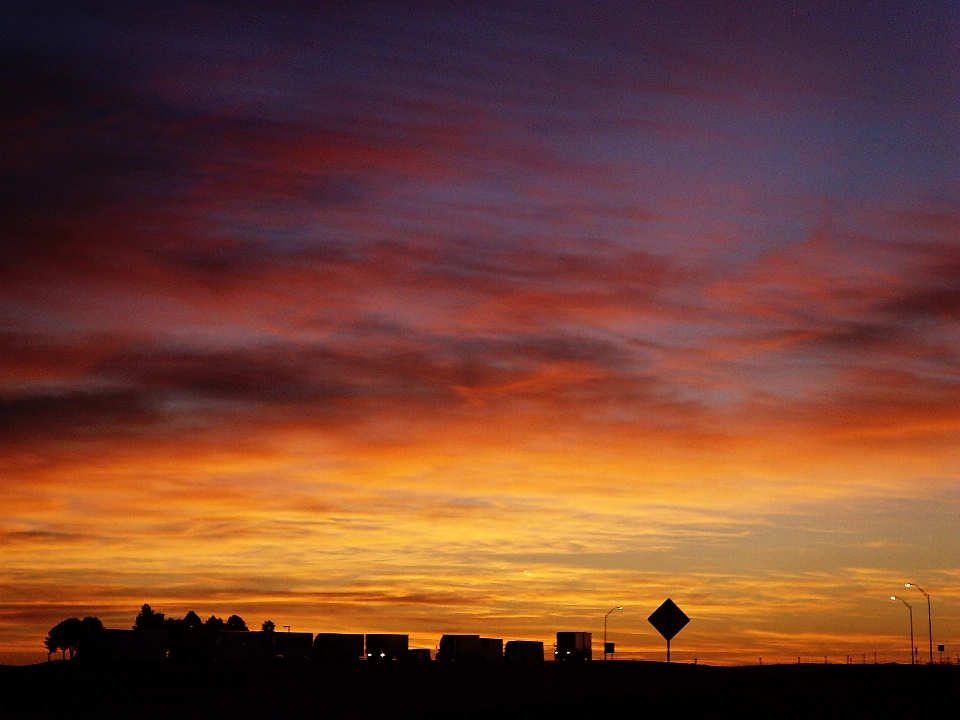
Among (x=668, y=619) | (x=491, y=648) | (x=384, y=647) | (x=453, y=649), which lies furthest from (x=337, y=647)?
(x=668, y=619)

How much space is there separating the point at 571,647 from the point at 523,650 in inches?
520

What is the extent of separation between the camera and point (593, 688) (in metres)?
59.2

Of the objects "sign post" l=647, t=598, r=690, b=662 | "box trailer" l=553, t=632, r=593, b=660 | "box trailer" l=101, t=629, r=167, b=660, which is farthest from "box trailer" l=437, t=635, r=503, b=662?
"sign post" l=647, t=598, r=690, b=662

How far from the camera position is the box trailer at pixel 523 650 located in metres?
152

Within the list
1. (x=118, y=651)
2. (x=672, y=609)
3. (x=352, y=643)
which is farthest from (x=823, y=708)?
(x=352, y=643)

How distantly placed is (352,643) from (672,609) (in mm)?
102755

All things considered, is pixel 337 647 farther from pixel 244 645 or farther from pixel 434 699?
pixel 434 699

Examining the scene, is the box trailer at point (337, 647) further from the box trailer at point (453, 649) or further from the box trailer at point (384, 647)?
the box trailer at point (453, 649)

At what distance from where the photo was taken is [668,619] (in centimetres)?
3472

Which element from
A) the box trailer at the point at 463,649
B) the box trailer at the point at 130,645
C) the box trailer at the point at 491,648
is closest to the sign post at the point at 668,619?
the box trailer at the point at 130,645

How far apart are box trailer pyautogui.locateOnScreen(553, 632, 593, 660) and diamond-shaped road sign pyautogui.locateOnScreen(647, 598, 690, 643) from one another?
366 ft

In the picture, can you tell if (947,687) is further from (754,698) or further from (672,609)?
(672,609)

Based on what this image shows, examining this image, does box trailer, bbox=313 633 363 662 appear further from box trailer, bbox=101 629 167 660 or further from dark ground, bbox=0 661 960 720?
dark ground, bbox=0 661 960 720

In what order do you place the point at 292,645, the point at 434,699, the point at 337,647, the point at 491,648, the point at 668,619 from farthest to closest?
the point at 491,648, the point at 337,647, the point at 292,645, the point at 434,699, the point at 668,619
